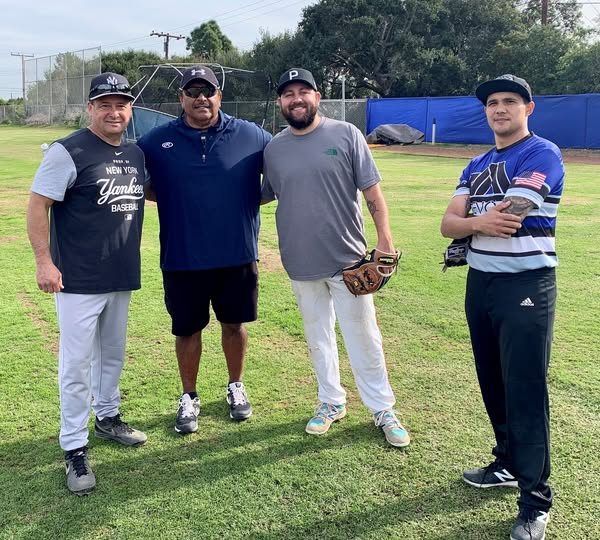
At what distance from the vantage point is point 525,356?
2.52 meters

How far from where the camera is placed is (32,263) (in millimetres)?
7320

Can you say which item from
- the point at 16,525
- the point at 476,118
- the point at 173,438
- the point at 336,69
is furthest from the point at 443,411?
the point at 336,69

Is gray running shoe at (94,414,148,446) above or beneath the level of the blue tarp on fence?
beneath

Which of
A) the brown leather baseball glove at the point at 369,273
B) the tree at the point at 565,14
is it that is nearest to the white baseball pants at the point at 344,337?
the brown leather baseball glove at the point at 369,273

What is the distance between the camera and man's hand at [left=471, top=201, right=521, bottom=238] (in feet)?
7.87

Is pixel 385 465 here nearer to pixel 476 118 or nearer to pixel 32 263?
pixel 32 263

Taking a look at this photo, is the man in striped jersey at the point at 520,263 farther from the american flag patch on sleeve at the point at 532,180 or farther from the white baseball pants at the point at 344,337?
the white baseball pants at the point at 344,337

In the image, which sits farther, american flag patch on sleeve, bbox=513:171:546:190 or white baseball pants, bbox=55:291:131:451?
white baseball pants, bbox=55:291:131:451

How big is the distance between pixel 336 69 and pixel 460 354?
3711cm

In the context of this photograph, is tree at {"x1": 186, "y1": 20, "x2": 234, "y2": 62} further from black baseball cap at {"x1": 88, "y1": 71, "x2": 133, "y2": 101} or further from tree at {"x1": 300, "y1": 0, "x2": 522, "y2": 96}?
black baseball cap at {"x1": 88, "y1": 71, "x2": 133, "y2": 101}

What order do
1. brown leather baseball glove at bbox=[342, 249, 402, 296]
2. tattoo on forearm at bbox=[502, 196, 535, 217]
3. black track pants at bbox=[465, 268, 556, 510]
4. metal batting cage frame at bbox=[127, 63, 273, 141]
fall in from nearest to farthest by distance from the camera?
1. tattoo on forearm at bbox=[502, 196, 535, 217]
2. black track pants at bbox=[465, 268, 556, 510]
3. brown leather baseball glove at bbox=[342, 249, 402, 296]
4. metal batting cage frame at bbox=[127, 63, 273, 141]

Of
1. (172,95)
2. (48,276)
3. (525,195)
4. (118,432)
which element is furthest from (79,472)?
(172,95)

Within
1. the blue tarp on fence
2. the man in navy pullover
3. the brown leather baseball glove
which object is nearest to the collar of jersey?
the man in navy pullover

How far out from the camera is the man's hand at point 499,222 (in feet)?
7.87
